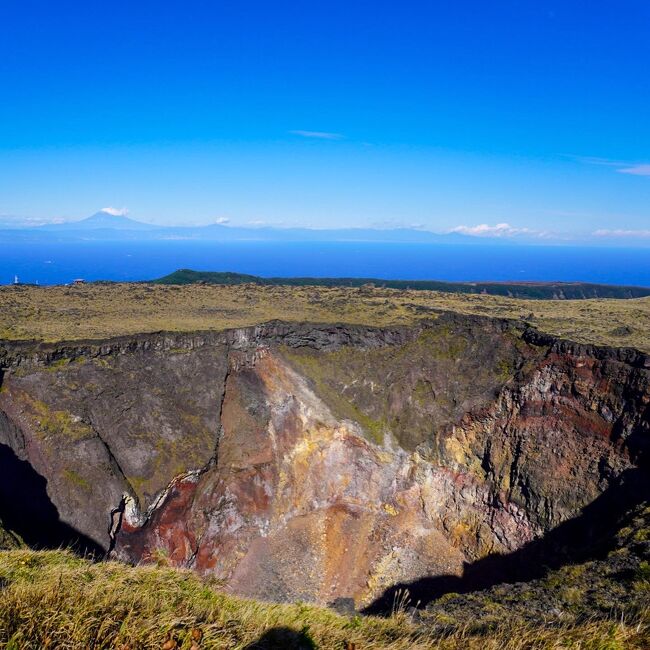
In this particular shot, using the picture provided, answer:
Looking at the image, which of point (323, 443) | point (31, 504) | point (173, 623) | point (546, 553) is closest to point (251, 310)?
point (323, 443)

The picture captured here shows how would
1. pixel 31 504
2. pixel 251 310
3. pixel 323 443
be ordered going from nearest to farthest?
pixel 31 504 → pixel 323 443 → pixel 251 310

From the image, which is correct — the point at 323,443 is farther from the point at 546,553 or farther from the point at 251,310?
the point at 546,553

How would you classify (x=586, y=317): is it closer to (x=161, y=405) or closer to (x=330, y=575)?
(x=330, y=575)

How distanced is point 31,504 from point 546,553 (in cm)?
2672

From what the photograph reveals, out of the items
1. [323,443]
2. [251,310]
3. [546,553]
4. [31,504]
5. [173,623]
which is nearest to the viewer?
[173,623]

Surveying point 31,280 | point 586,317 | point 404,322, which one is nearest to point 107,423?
point 404,322

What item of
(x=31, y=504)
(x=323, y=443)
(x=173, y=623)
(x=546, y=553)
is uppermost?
(x=173, y=623)

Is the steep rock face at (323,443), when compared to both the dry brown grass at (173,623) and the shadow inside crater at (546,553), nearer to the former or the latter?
the shadow inside crater at (546,553)

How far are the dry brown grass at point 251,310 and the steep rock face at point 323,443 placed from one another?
8.50ft

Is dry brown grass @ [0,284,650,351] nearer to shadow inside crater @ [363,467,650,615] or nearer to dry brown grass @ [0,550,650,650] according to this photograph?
shadow inside crater @ [363,467,650,615]

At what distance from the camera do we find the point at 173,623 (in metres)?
5.14

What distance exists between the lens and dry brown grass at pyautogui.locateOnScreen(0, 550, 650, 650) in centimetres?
482

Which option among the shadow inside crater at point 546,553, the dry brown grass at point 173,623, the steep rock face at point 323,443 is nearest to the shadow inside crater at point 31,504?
the steep rock face at point 323,443

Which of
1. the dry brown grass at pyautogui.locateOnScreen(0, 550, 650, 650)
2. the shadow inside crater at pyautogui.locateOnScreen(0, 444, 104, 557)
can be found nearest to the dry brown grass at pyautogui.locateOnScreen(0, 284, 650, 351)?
Result: the shadow inside crater at pyautogui.locateOnScreen(0, 444, 104, 557)
